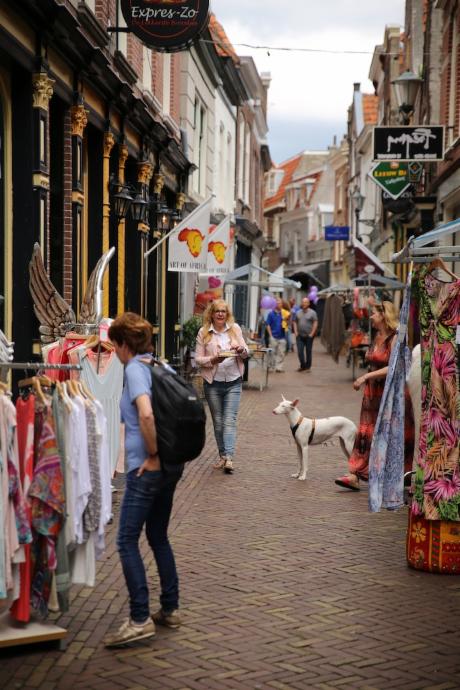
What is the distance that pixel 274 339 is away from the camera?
24.6 m

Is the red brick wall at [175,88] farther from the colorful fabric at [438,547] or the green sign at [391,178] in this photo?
the colorful fabric at [438,547]

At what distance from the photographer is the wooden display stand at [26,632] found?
16.1 ft

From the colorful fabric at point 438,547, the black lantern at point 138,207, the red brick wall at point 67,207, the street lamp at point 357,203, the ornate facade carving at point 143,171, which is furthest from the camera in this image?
the street lamp at point 357,203

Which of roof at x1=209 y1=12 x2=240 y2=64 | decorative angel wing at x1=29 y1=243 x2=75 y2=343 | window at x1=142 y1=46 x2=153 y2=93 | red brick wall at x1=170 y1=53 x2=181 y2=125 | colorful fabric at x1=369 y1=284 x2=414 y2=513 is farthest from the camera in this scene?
roof at x1=209 y1=12 x2=240 y2=64

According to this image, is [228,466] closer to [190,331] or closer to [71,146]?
[71,146]

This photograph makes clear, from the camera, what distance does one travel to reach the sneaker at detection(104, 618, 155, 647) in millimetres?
5094

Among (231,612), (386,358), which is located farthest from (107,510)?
(386,358)

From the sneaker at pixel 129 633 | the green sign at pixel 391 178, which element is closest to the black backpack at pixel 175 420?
the sneaker at pixel 129 633

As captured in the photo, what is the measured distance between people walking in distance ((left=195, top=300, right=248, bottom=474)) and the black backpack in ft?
17.7

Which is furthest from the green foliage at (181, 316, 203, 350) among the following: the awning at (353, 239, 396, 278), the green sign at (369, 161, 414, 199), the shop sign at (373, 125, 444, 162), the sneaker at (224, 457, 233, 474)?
the sneaker at (224, 457, 233, 474)

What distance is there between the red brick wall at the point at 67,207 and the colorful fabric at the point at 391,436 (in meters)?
5.42

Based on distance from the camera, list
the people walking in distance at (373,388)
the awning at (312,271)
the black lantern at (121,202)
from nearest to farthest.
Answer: the people walking in distance at (373,388) → the black lantern at (121,202) → the awning at (312,271)

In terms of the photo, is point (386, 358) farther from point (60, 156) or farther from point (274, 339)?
point (274, 339)

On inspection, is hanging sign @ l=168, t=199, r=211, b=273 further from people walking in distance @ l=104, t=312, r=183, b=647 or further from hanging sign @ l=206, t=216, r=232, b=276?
people walking in distance @ l=104, t=312, r=183, b=647
